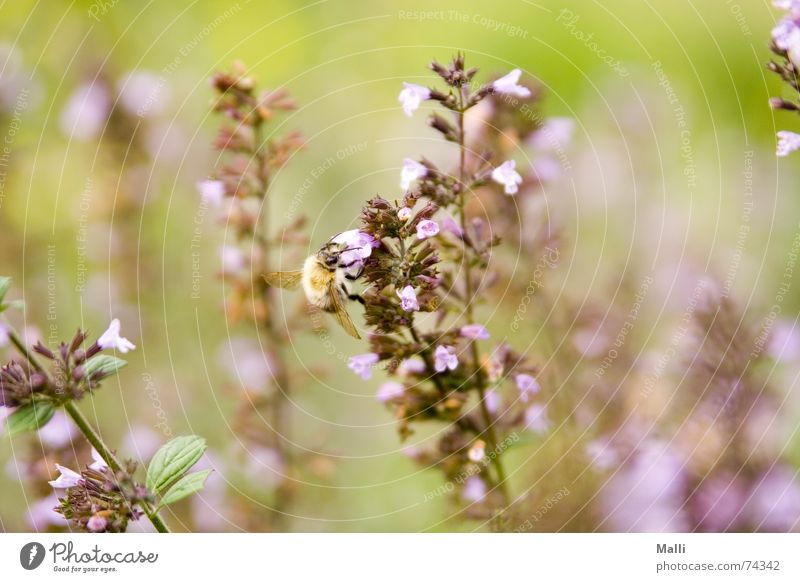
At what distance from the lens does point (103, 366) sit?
2178 mm

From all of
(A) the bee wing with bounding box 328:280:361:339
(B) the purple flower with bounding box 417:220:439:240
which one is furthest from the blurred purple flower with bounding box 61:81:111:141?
(B) the purple flower with bounding box 417:220:439:240

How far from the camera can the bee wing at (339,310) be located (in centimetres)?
230

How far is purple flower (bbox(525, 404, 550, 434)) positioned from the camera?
2.58 meters

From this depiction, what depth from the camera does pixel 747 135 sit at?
439 centimetres

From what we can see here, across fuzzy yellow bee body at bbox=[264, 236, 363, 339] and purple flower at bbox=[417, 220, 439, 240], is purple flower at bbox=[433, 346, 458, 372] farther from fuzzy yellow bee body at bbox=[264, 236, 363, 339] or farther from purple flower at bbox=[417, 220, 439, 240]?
fuzzy yellow bee body at bbox=[264, 236, 363, 339]

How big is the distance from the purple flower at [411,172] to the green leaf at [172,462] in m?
0.94

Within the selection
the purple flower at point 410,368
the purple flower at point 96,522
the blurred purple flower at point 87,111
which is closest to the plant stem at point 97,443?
the purple flower at point 96,522

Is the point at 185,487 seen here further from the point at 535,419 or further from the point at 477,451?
the point at 535,419

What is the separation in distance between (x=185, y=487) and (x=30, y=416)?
463 millimetres

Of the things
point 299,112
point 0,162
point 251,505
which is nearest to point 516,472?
point 251,505

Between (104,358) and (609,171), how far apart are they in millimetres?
3275

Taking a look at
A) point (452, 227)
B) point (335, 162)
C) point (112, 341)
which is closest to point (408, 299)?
point (452, 227)

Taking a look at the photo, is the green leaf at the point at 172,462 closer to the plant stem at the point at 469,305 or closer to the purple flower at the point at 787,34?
the plant stem at the point at 469,305

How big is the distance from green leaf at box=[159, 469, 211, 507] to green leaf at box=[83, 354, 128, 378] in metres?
0.37
